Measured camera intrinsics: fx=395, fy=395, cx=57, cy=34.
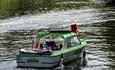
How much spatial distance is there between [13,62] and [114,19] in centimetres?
2641

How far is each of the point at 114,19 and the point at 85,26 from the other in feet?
20.5

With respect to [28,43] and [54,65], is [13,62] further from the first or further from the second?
[28,43]

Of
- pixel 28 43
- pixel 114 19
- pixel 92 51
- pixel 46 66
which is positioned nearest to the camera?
pixel 46 66

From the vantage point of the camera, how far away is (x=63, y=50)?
26.5 metres

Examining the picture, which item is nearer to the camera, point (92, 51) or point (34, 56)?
point (34, 56)

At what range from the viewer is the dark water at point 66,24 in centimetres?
2948

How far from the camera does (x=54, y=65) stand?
25359 millimetres

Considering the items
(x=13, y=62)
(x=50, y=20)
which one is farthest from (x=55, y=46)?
→ (x=50, y=20)

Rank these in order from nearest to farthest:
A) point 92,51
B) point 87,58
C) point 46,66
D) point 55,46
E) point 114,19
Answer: point 46,66 → point 55,46 → point 87,58 → point 92,51 → point 114,19

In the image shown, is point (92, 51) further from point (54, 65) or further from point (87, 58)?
point (54, 65)

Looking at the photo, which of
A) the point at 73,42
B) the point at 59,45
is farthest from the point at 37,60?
the point at 73,42

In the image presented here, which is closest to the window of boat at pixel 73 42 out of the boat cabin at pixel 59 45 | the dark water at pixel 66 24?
the boat cabin at pixel 59 45

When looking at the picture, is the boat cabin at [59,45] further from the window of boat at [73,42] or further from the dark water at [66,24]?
the dark water at [66,24]

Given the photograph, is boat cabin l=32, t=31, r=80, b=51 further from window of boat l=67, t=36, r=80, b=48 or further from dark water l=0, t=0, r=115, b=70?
dark water l=0, t=0, r=115, b=70
